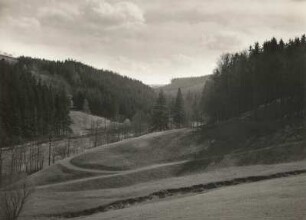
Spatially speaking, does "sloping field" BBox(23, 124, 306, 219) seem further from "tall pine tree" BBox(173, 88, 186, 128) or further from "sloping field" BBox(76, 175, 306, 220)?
"tall pine tree" BBox(173, 88, 186, 128)

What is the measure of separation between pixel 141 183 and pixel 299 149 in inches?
991

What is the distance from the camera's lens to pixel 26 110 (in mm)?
166000

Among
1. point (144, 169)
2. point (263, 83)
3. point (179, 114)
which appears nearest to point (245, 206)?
point (144, 169)

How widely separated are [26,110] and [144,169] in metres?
95.8

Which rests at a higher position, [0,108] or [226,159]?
[0,108]

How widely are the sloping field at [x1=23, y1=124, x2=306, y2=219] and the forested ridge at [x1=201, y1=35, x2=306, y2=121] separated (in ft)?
44.1

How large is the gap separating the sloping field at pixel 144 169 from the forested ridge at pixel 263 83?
44.1 feet

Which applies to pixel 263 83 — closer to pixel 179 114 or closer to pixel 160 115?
pixel 160 115

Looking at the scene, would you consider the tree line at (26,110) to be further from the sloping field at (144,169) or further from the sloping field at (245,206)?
the sloping field at (245,206)

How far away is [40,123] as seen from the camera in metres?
165

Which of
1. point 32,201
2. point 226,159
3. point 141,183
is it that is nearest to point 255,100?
point 226,159

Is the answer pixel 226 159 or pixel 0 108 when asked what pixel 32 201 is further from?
pixel 0 108

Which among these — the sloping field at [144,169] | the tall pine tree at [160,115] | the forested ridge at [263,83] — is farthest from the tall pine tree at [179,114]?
the sloping field at [144,169]

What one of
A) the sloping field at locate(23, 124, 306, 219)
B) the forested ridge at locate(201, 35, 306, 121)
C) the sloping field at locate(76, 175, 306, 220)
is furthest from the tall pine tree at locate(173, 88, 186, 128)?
the sloping field at locate(76, 175, 306, 220)
